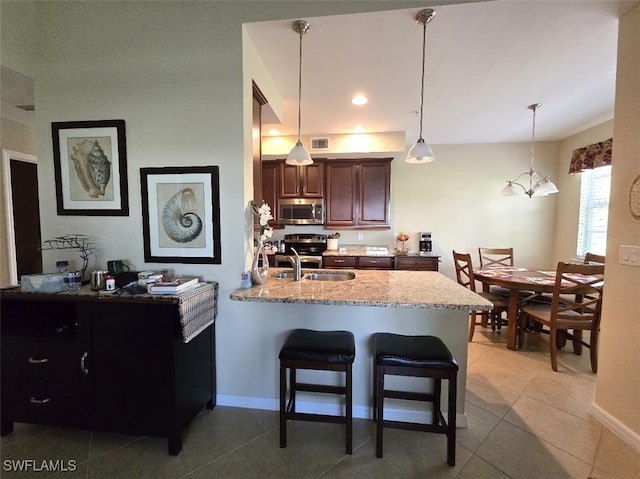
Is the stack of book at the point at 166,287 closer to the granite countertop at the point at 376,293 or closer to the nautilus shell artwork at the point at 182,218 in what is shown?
the granite countertop at the point at 376,293

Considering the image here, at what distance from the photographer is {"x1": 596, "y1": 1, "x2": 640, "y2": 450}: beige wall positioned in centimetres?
170

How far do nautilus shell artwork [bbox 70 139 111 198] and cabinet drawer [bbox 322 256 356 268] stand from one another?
8.92 feet

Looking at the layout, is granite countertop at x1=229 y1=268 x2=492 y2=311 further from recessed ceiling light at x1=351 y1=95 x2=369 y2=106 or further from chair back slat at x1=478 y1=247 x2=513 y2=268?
chair back slat at x1=478 y1=247 x2=513 y2=268

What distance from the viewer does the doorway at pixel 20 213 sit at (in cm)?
304

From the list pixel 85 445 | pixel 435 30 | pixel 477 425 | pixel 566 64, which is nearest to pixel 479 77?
pixel 566 64

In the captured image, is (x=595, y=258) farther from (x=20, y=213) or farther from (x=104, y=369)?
(x=20, y=213)

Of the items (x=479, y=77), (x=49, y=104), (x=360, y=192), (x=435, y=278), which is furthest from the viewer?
(x=360, y=192)

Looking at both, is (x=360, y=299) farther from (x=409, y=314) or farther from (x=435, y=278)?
(x=435, y=278)

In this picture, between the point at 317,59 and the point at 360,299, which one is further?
the point at 317,59

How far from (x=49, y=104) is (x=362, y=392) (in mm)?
2972

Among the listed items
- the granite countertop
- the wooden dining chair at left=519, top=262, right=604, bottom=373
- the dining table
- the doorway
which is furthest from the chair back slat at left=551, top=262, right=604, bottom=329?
the doorway

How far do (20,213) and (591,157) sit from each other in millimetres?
6954

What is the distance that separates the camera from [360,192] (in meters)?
4.27

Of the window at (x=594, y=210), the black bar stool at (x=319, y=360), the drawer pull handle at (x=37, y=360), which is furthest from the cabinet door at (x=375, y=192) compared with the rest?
the drawer pull handle at (x=37, y=360)
